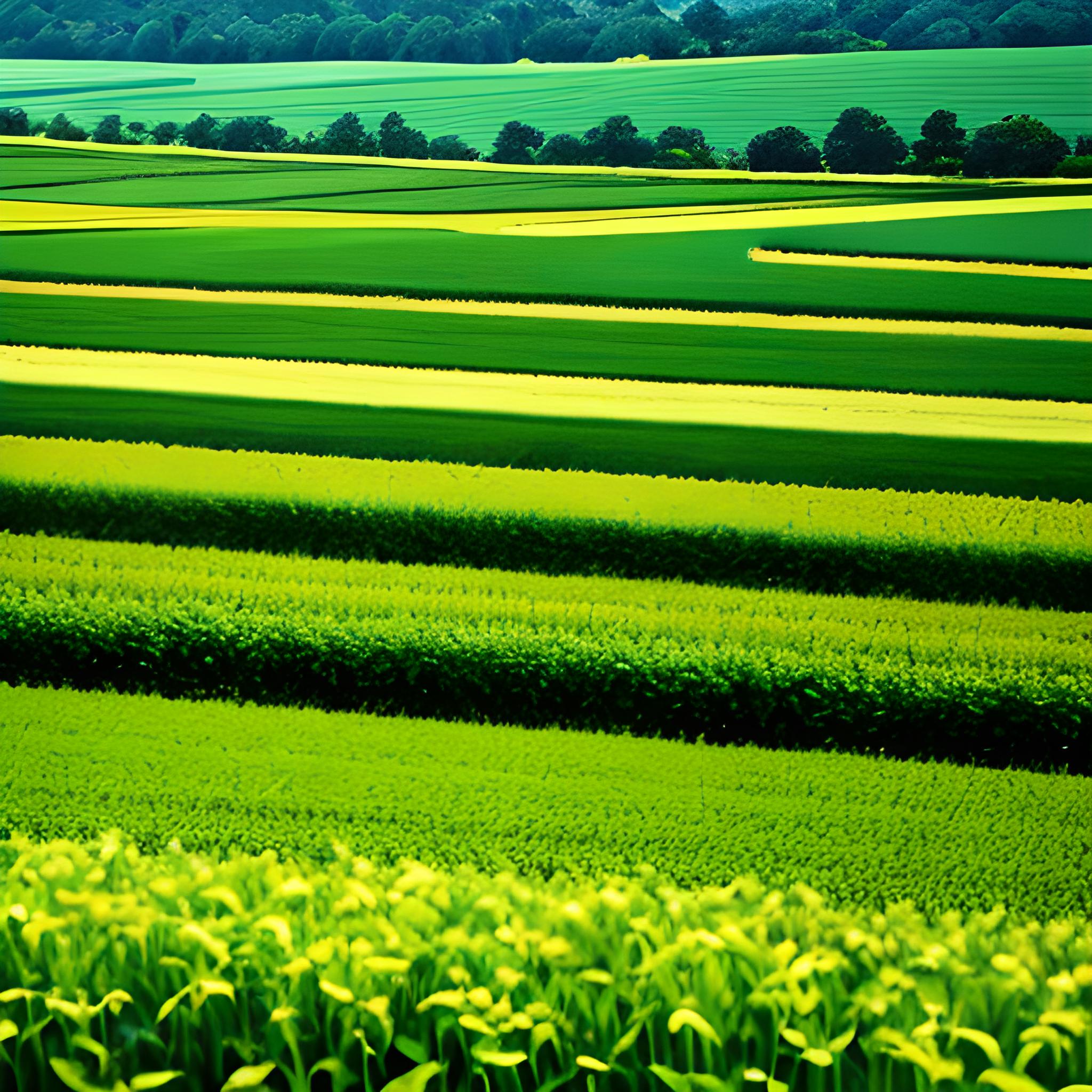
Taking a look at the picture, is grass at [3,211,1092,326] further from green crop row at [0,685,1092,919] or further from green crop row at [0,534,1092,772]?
green crop row at [0,685,1092,919]

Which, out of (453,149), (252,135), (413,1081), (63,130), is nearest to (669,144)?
(453,149)

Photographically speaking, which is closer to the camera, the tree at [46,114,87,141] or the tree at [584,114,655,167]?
the tree at [584,114,655,167]

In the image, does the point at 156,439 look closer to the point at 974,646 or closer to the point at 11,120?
the point at 11,120

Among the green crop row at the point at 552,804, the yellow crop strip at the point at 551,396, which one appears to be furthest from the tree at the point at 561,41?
the green crop row at the point at 552,804

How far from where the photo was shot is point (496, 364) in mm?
5812

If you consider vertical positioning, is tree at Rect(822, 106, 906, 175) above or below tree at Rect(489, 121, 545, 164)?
below

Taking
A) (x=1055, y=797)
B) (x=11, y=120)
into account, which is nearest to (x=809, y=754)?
(x=1055, y=797)

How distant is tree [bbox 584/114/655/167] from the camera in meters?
5.57

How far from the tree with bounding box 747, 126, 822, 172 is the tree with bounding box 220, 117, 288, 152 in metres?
2.68

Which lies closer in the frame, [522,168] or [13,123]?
[522,168]

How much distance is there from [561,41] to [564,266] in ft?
3.93

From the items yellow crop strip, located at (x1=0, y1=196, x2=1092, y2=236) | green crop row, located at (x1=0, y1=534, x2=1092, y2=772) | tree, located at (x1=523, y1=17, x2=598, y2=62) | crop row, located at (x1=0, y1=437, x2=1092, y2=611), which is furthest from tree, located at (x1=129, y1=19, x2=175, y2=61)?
green crop row, located at (x1=0, y1=534, x2=1092, y2=772)

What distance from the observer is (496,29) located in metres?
5.85

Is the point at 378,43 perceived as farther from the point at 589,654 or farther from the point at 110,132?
the point at 589,654
